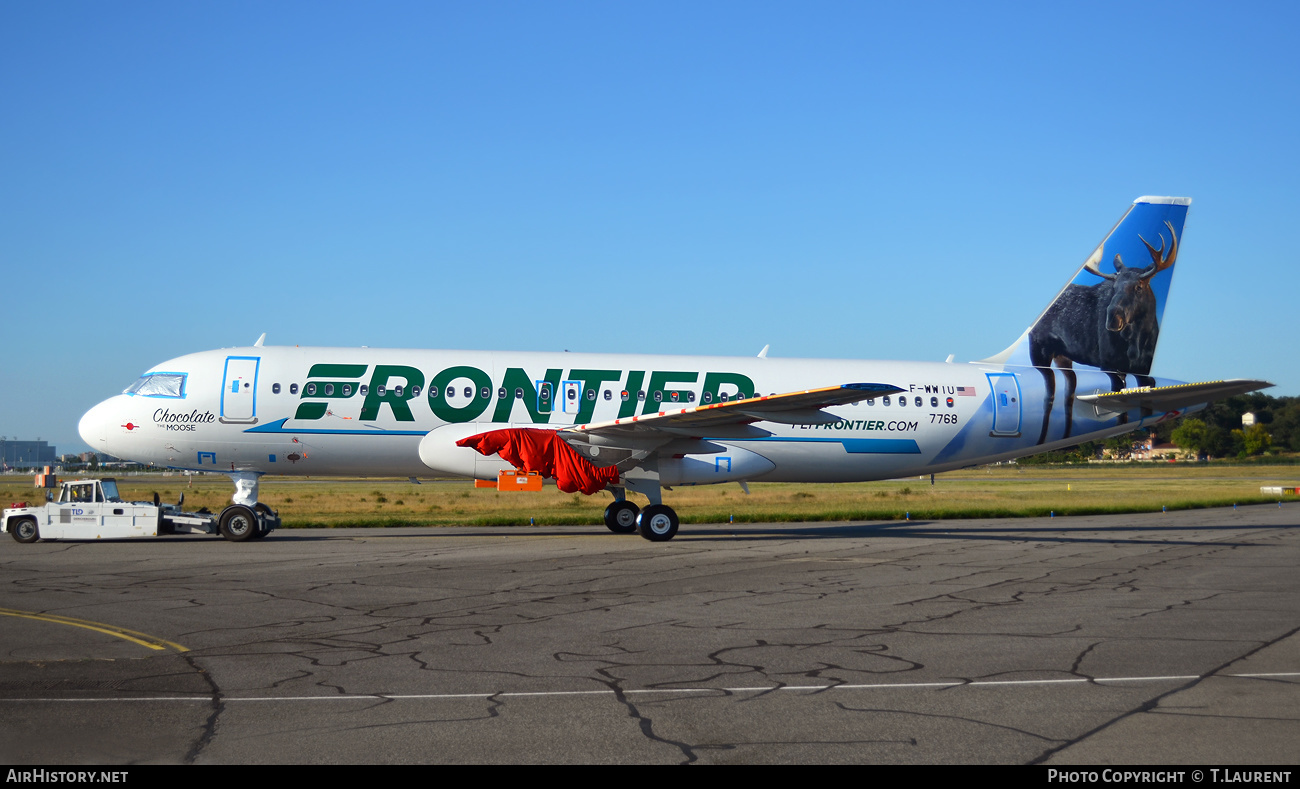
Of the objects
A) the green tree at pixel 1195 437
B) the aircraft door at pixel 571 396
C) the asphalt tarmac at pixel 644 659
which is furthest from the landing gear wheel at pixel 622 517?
the green tree at pixel 1195 437

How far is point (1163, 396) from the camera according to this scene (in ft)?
83.2

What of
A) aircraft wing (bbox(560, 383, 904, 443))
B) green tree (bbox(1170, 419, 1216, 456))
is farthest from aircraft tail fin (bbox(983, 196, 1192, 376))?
green tree (bbox(1170, 419, 1216, 456))

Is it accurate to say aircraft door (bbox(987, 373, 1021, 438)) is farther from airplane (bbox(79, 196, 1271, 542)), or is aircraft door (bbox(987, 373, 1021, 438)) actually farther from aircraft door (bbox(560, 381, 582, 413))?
aircraft door (bbox(560, 381, 582, 413))

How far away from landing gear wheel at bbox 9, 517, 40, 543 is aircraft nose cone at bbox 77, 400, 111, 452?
2119mm

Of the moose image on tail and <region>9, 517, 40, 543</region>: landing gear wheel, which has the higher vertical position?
the moose image on tail

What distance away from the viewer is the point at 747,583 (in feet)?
48.4

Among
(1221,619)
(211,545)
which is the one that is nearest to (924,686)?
(1221,619)

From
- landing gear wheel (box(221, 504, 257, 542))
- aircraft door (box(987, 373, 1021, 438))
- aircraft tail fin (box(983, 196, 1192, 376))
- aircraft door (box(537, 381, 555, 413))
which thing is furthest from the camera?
aircraft tail fin (box(983, 196, 1192, 376))

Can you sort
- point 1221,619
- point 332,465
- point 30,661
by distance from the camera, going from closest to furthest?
point 30,661 → point 1221,619 → point 332,465

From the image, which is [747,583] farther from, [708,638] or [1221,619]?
[1221,619]

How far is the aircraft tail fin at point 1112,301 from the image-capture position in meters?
27.1

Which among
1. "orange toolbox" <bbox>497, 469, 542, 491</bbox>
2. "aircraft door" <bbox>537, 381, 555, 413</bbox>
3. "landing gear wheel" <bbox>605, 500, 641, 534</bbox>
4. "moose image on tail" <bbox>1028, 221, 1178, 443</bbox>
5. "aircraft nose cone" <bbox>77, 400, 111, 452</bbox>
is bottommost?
"landing gear wheel" <bbox>605, 500, 641, 534</bbox>

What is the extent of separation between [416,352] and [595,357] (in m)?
4.21

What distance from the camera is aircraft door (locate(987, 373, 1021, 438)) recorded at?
25672 mm
